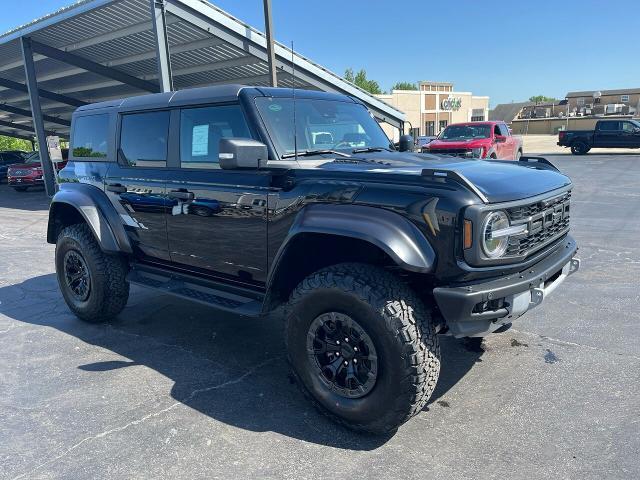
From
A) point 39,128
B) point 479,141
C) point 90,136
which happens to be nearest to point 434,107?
point 479,141

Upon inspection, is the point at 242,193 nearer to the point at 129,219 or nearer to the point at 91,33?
the point at 129,219

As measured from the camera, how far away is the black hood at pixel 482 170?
2822 mm

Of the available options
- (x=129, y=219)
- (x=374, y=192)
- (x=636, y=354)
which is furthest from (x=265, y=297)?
(x=636, y=354)

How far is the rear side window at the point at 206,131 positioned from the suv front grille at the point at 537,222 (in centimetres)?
189

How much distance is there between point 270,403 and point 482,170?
→ 6.74ft

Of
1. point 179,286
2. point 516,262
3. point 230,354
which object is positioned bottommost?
point 230,354

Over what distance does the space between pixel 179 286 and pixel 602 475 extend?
3.15m

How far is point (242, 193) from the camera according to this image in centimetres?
348

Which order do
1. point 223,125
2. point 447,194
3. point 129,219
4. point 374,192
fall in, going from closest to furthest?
point 447,194, point 374,192, point 223,125, point 129,219

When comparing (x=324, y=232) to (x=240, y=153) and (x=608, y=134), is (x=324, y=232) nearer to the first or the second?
(x=240, y=153)

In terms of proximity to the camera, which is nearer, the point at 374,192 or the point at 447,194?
the point at 447,194

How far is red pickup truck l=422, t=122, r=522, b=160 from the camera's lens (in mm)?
15703

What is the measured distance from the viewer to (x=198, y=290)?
3988 mm

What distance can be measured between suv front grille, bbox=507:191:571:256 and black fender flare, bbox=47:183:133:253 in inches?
129
